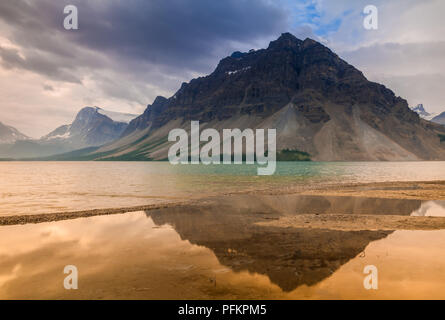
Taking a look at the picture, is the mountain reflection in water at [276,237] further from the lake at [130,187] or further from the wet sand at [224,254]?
the lake at [130,187]

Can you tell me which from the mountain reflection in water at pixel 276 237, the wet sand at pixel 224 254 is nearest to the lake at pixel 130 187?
the wet sand at pixel 224 254

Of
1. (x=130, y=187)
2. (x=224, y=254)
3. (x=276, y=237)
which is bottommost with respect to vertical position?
(x=224, y=254)

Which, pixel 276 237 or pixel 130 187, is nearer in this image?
pixel 276 237

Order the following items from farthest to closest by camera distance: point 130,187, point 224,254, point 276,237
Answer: point 130,187 → point 276,237 → point 224,254

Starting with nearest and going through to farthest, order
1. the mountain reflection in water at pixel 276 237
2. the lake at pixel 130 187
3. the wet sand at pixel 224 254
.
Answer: the wet sand at pixel 224 254, the mountain reflection in water at pixel 276 237, the lake at pixel 130 187

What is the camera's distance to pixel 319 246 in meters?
13.1

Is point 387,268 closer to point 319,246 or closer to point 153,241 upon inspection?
point 319,246

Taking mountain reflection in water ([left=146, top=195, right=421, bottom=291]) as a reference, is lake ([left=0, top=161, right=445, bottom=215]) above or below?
above

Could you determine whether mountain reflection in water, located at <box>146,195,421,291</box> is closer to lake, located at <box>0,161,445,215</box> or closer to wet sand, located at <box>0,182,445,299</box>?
wet sand, located at <box>0,182,445,299</box>

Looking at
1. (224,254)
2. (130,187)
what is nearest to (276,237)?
(224,254)

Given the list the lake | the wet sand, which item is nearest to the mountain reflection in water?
the wet sand

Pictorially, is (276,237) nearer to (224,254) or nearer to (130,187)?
(224,254)

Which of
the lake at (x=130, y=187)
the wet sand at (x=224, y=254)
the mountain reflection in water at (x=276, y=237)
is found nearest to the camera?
the wet sand at (x=224, y=254)

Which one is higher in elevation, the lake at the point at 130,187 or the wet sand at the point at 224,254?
the lake at the point at 130,187
